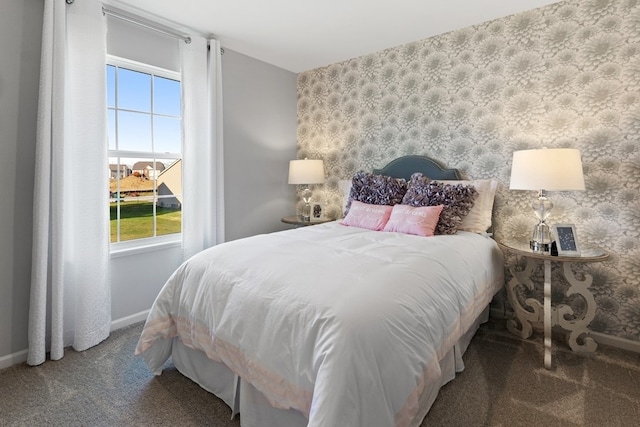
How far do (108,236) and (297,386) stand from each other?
196 cm

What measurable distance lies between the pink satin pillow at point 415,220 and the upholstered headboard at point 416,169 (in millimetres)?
569

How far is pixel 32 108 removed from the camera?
212 centimetres

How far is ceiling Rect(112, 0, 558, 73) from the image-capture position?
98.1 inches

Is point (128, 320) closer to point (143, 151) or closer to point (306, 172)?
point (143, 151)

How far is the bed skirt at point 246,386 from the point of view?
1441 millimetres

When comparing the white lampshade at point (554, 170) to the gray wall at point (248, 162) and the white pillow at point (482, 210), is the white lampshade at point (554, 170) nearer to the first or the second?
the white pillow at point (482, 210)

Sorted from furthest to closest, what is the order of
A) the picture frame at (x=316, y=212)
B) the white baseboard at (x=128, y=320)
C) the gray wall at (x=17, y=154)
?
the picture frame at (x=316, y=212)
the white baseboard at (x=128, y=320)
the gray wall at (x=17, y=154)

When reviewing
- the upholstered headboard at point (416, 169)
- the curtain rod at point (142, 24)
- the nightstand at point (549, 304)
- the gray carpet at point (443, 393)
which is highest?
the curtain rod at point (142, 24)

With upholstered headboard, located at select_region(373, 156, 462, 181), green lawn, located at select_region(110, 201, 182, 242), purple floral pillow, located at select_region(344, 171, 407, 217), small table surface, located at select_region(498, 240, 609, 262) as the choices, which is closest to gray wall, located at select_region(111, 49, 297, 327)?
green lawn, located at select_region(110, 201, 182, 242)

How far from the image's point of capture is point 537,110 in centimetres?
258

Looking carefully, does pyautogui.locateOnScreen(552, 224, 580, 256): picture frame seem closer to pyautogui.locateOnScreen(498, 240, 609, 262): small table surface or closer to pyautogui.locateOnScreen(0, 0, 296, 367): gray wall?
pyautogui.locateOnScreen(498, 240, 609, 262): small table surface

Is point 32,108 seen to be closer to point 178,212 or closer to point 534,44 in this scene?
point 178,212

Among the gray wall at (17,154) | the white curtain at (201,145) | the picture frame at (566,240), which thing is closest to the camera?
the gray wall at (17,154)

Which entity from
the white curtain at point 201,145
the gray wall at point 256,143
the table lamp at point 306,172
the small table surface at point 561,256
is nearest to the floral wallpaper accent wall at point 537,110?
the small table surface at point 561,256
